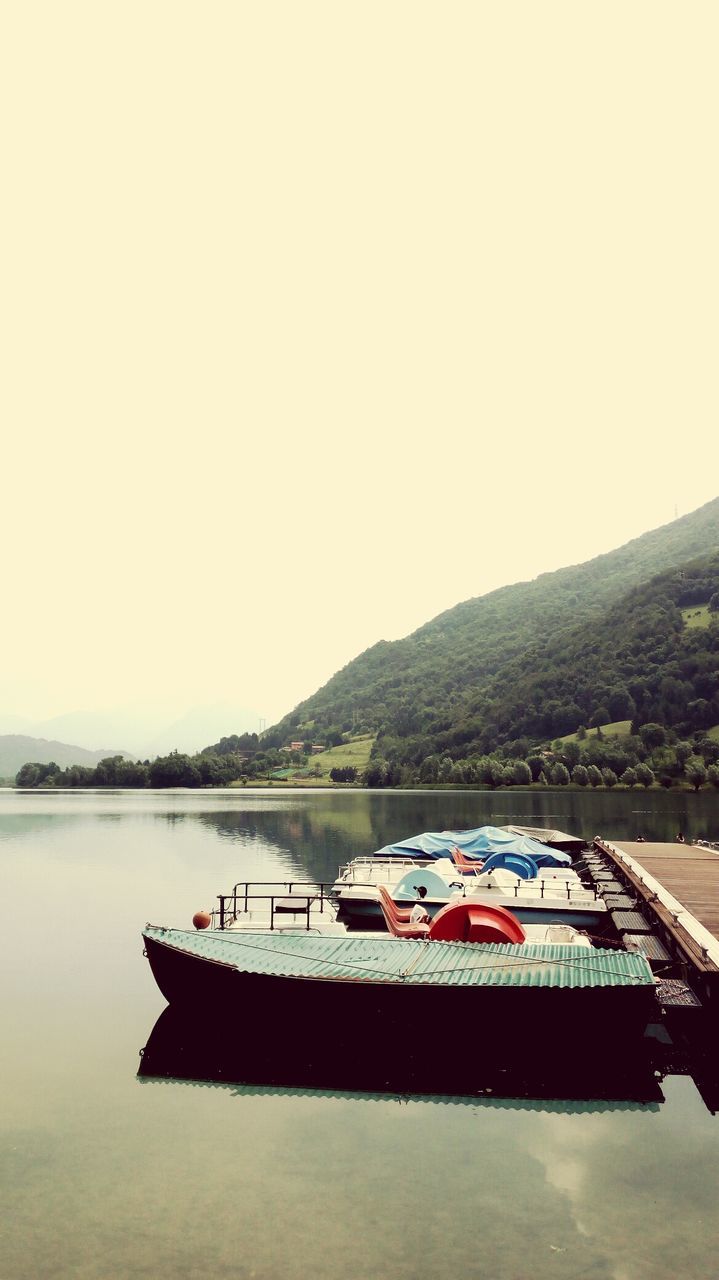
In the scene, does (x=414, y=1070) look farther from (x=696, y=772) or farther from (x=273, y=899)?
(x=696, y=772)

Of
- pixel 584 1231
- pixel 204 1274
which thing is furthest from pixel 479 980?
pixel 204 1274

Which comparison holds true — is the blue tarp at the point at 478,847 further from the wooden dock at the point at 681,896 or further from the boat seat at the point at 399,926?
the boat seat at the point at 399,926

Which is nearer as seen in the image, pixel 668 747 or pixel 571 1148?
pixel 571 1148

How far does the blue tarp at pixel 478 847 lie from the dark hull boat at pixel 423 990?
24.0 metres

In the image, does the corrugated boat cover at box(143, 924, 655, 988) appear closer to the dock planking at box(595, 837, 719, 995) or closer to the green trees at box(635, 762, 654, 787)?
the dock planking at box(595, 837, 719, 995)

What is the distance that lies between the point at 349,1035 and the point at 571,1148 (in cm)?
698

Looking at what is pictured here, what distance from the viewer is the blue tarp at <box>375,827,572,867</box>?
1817 inches

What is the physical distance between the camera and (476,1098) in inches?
680

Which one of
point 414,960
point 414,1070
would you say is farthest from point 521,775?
point 414,1070

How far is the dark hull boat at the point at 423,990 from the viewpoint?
1945 cm

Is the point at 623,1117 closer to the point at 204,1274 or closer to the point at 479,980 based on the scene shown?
the point at 479,980

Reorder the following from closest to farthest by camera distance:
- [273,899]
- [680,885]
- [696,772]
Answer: [273,899]
[680,885]
[696,772]

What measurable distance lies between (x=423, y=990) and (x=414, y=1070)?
1677 millimetres

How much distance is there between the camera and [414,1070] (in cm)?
1898
